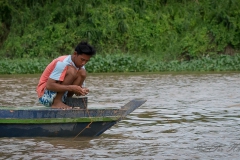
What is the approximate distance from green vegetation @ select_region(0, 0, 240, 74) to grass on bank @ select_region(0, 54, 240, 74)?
2.02ft

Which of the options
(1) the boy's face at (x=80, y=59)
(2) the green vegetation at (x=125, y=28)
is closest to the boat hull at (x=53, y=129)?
(1) the boy's face at (x=80, y=59)

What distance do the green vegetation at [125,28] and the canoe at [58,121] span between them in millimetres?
14871

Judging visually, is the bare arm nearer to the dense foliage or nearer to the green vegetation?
the green vegetation

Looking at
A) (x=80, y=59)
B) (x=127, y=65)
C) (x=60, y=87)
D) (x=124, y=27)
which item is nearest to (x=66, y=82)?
(x=60, y=87)

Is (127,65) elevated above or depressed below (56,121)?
below

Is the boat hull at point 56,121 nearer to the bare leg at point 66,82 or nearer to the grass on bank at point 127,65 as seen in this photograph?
the bare leg at point 66,82

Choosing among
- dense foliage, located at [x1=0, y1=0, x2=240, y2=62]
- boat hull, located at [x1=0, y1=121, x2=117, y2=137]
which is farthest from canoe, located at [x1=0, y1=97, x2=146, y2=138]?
dense foliage, located at [x1=0, y1=0, x2=240, y2=62]

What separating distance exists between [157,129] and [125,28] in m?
16.0

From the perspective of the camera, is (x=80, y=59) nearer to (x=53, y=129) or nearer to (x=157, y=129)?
(x=53, y=129)

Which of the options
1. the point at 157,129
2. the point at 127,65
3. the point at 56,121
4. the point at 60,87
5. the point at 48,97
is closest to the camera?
the point at 56,121

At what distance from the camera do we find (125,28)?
2370 centimetres

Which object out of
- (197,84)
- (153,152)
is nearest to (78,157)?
(153,152)

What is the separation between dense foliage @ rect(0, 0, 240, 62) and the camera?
23.2 m

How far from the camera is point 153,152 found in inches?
250
